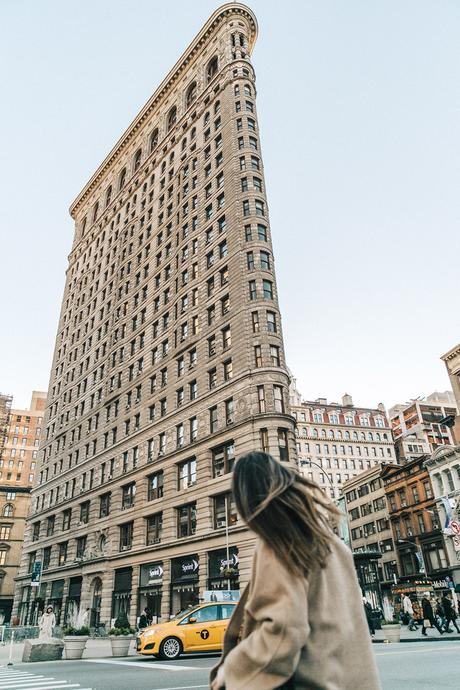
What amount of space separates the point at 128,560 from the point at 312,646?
41778mm

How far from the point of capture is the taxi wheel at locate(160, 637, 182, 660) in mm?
16125

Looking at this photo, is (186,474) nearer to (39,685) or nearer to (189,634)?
(189,634)

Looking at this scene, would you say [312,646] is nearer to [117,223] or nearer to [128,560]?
[128,560]

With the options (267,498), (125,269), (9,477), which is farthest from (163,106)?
(9,477)

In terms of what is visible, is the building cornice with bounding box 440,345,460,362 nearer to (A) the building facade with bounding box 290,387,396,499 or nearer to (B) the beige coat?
(A) the building facade with bounding box 290,387,396,499

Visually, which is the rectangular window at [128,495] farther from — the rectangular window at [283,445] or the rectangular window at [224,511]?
the rectangular window at [283,445]

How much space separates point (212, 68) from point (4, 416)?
3166 inches

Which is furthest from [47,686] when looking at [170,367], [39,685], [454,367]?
[454,367]

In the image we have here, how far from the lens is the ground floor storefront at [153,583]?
3061 centimetres

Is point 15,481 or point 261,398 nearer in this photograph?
point 261,398

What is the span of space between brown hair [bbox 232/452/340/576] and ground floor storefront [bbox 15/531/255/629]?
27123 millimetres

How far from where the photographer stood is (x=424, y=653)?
14.0 meters

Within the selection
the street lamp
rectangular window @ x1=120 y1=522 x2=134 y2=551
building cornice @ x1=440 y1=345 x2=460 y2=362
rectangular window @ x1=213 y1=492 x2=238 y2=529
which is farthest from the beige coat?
the street lamp

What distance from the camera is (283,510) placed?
238 centimetres
